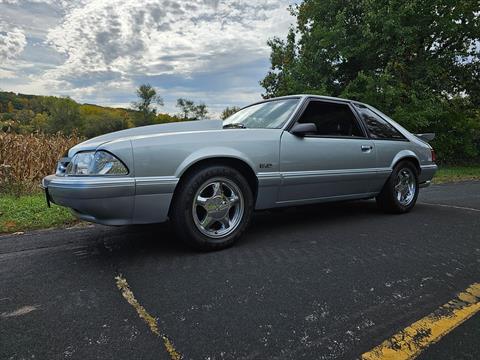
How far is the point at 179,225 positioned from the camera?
2.83m

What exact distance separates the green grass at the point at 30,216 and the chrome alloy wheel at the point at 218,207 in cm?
223

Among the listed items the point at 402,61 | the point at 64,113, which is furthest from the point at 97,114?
the point at 402,61

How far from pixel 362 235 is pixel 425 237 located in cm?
60

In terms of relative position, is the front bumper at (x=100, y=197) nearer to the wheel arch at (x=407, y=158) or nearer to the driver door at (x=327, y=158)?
the driver door at (x=327, y=158)

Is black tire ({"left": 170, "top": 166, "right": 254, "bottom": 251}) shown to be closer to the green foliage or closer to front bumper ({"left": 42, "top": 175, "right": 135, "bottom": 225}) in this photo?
front bumper ({"left": 42, "top": 175, "right": 135, "bottom": 225})

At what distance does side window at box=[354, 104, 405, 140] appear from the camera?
4353 mm

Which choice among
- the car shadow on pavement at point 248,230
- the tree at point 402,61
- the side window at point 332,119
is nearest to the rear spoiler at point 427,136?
the car shadow on pavement at point 248,230

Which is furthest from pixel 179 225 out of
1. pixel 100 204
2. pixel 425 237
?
pixel 425 237

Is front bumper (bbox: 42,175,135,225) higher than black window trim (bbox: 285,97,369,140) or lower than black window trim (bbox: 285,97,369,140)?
lower

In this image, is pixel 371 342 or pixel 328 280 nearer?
pixel 371 342

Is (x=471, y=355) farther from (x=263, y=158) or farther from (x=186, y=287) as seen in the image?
(x=263, y=158)

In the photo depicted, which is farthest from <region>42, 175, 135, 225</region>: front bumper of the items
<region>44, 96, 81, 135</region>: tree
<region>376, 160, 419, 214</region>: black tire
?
<region>44, 96, 81, 135</region>: tree

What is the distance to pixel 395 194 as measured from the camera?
14.7 ft

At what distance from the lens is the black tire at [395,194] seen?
4.42 meters
